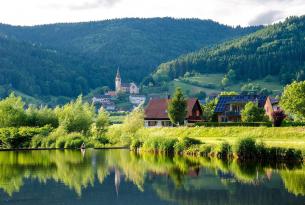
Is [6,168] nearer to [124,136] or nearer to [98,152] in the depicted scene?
[98,152]

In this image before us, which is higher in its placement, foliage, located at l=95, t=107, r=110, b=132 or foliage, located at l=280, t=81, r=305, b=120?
foliage, located at l=280, t=81, r=305, b=120

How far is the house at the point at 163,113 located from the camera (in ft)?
324

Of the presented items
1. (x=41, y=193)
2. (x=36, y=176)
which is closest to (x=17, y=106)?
(x=36, y=176)

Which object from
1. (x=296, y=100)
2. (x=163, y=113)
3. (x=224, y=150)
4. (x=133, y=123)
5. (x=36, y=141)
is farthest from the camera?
(x=163, y=113)

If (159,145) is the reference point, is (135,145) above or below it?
below

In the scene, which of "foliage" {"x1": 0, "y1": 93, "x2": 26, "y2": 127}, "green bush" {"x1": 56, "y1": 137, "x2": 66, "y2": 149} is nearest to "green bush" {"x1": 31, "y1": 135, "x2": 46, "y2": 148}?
"green bush" {"x1": 56, "y1": 137, "x2": 66, "y2": 149}

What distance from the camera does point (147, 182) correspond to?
147 feet

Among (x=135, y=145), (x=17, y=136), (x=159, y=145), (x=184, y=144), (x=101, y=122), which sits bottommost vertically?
(x=135, y=145)

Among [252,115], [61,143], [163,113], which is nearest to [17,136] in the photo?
[61,143]

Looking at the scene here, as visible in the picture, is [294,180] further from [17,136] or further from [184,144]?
[17,136]

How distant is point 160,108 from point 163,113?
187cm

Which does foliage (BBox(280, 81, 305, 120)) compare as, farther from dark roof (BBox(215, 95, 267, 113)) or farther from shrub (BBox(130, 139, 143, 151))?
shrub (BBox(130, 139, 143, 151))

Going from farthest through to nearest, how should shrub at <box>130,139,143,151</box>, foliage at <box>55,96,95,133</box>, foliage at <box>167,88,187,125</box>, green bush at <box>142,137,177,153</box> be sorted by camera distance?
foliage at <box>55,96,95,133</box>, foliage at <box>167,88,187,125</box>, shrub at <box>130,139,143,151</box>, green bush at <box>142,137,177,153</box>

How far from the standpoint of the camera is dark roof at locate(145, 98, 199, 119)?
3922 inches
